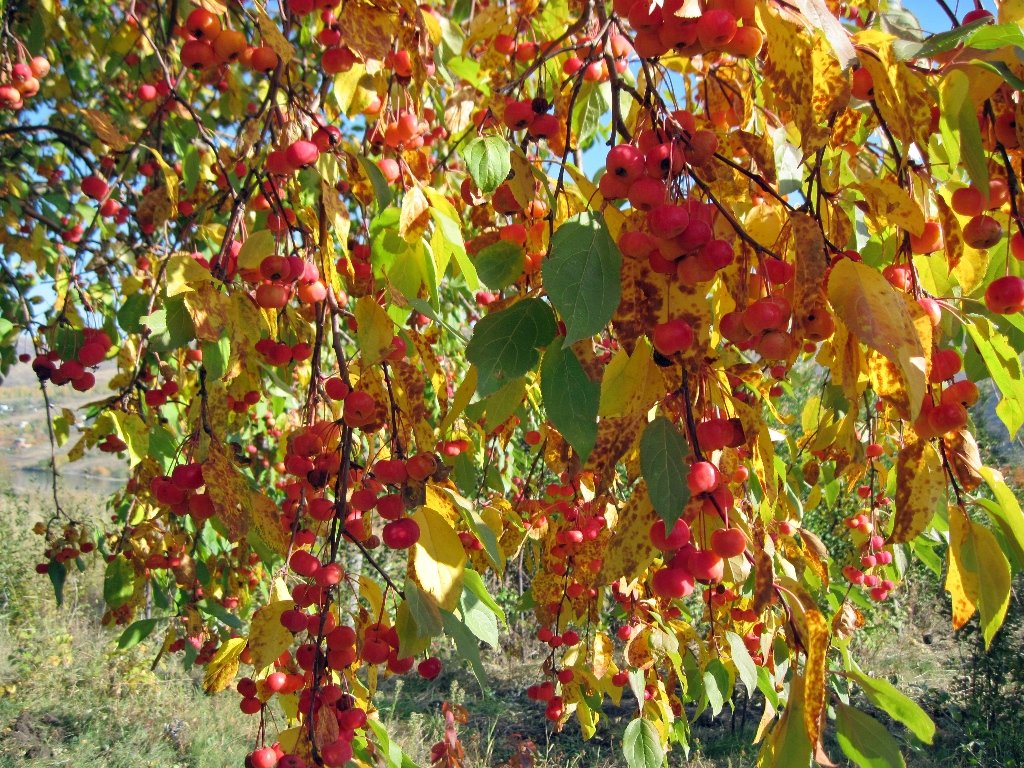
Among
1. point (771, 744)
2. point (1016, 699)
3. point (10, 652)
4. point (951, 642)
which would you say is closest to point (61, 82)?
point (771, 744)

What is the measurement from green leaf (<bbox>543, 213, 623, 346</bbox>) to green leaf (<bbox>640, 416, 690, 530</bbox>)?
0.13 metres

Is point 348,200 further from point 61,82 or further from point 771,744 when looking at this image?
point 771,744

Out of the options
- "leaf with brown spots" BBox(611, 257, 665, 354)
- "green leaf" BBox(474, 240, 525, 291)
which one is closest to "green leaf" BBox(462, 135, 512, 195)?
"green leaf" BBox(474, 240, 525, 291)

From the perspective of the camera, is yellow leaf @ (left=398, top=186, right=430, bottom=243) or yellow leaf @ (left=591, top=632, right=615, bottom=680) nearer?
yellow leaf @ (left=398, top=186, right=430, bottom=243)

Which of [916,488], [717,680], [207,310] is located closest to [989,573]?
[916,488]

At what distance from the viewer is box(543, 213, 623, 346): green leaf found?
759 mm

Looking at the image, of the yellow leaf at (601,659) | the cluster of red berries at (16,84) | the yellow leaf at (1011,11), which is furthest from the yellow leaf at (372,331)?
the cluster of red berries at (16,84)

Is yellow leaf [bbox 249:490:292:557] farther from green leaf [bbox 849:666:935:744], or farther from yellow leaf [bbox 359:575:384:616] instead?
green leaf [bbox 849:666:935:744]

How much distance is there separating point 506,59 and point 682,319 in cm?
120

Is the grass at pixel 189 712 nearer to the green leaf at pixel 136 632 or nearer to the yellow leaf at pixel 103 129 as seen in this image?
the green leaf at pixel 136 632

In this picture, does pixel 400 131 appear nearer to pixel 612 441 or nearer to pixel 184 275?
pixel 184 275

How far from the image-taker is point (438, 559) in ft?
3.35

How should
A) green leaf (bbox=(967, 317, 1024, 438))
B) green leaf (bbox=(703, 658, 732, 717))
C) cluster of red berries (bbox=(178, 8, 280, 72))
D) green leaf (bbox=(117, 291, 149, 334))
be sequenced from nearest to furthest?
green leaf (bbox=(967, 317, 1024, 438)), cluster of red berries (bbox=(178, 8, 280, 72)), green leaf (bbox=(117, 291, 149, 334)), green leaf (bbox=(703, 658, 732, 717))

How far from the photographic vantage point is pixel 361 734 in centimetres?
149
